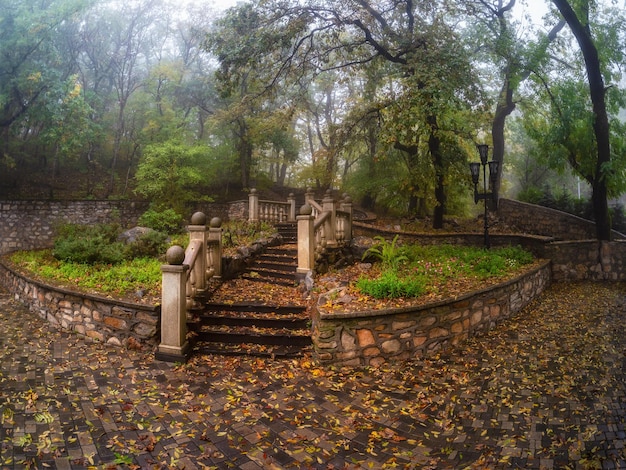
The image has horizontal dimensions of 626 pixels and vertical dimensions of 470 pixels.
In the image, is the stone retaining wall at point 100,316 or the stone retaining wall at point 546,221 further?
the stone retaining wall at point 546,221

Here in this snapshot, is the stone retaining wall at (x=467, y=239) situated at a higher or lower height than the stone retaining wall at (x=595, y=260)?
higher

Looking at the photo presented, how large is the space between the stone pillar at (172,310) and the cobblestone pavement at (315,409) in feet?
0.69

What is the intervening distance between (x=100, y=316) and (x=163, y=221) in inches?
373

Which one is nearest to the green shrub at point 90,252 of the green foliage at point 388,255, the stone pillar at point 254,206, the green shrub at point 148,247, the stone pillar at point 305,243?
the green shrub at point 148,247

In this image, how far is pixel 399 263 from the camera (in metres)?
8.41

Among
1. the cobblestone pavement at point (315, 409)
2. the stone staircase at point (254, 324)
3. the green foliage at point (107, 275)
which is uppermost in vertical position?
the green foliage at point (107, 275)

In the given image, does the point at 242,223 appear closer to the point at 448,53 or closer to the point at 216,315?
the point at 216,315

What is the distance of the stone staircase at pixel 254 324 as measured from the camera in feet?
18.0

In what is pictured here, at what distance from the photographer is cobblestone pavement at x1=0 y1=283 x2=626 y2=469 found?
313 centimetres

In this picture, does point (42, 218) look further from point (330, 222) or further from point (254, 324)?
point (254, 324)

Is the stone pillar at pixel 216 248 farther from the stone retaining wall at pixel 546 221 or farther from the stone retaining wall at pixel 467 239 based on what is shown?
the stone retaining wall at pixel 546 221

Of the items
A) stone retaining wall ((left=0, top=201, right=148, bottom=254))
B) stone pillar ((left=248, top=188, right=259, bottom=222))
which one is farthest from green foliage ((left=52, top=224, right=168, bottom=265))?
stone retaining wall ((left=0, top=201, right=148, bottom=254))

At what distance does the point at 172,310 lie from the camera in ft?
17.0

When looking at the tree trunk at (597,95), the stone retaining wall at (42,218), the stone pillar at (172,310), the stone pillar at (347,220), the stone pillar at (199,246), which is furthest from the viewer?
the stone retaining wall at (42,218)
